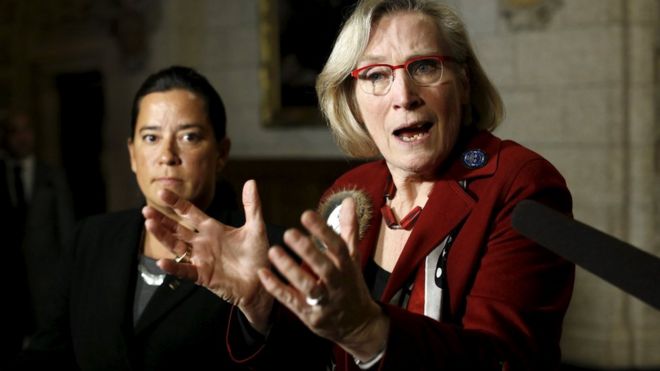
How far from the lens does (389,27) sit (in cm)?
151

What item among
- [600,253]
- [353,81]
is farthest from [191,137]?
[600,253]

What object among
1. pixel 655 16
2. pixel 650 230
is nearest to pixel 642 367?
pixel 650 230

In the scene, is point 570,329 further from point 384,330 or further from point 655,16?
point 384,330

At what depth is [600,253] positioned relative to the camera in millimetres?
801

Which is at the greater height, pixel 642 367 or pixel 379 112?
pixel 379 112

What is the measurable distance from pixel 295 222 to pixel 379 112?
4.29 metres

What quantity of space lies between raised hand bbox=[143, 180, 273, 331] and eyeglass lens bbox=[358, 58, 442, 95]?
0.39m

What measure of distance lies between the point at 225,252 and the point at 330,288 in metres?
0.38

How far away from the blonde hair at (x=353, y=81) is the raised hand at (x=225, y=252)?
427 mm

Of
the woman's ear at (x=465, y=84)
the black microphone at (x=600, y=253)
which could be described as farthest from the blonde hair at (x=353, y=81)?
the black microphone at (x=600, y=253)

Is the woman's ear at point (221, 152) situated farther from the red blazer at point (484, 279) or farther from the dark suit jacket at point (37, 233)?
the dark suit jacket at point (37, 233)

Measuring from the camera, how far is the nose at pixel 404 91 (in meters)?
1.48

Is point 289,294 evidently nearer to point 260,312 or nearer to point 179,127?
point 260,312

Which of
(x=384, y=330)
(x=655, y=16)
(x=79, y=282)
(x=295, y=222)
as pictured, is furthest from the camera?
(x=295, y=222)
